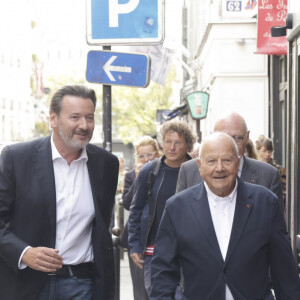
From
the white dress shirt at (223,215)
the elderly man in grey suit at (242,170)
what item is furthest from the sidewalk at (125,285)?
the white dress shirt at (223,215)

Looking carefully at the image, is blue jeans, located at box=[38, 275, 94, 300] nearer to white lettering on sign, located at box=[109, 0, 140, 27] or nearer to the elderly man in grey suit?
the elderly man in grey suit

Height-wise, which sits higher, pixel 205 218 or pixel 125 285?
pixel 205 218

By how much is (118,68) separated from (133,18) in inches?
18.1

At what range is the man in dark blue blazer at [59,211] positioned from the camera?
14.3 feet

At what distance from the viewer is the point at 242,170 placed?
5535mm

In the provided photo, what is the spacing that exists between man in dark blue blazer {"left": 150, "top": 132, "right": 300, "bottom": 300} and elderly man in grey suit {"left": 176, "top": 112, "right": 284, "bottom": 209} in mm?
1240

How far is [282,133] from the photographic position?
1598cm

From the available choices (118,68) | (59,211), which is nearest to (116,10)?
(118,68)

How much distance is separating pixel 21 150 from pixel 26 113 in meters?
84.4

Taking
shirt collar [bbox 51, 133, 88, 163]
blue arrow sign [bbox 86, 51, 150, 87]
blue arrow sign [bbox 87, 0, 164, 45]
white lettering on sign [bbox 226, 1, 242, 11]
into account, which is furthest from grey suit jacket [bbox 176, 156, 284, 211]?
white lettering on sign [bbox 226, 1, 242, 11]

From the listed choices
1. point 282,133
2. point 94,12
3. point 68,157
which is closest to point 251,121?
point 282,133

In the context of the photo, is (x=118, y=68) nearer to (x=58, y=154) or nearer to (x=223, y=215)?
(x=58, y=154)

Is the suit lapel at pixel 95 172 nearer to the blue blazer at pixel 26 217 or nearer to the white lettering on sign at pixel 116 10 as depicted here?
the blue blazer at pixel 26 217

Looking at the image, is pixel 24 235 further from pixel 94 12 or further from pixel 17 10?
pixel 17 10
